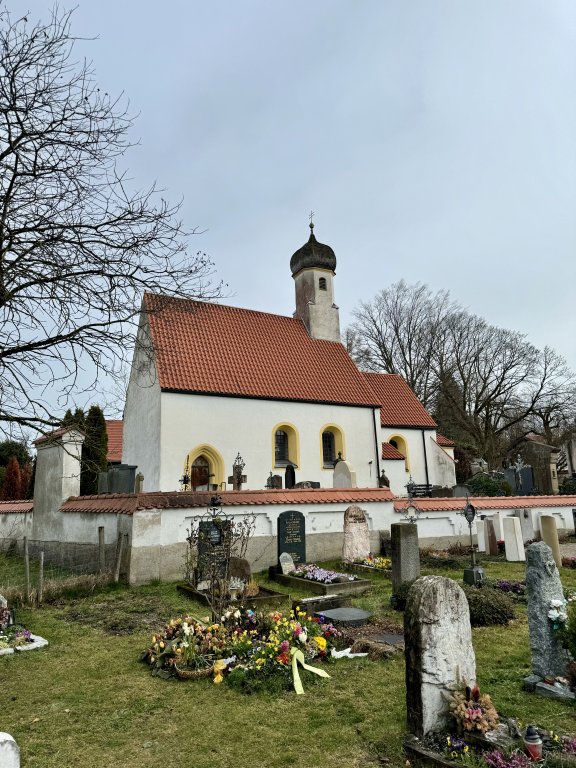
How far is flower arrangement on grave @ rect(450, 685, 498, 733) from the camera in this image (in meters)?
3.89

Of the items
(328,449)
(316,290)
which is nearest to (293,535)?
(328,449)

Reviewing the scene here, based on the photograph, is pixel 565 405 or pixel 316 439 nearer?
pixel 316 439

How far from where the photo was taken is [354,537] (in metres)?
12.5

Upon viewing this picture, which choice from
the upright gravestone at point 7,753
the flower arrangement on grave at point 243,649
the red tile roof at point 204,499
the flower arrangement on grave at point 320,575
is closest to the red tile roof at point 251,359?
the red tile roof at point 204,499

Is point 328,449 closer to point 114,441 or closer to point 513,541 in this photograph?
point 513,541

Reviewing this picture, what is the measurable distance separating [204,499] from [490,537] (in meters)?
7.74

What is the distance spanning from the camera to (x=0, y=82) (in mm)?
5996

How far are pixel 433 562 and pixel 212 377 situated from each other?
1012 centimetres

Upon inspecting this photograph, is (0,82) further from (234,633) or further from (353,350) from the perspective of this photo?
(353,350)

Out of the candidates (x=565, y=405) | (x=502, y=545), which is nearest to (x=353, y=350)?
(x=565, y=405)

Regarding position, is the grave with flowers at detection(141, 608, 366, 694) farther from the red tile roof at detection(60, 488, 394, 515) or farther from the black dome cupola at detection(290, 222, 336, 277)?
the black dome cupola at detection(290, 222, 336, 277)

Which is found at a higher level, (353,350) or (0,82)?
(353,350)

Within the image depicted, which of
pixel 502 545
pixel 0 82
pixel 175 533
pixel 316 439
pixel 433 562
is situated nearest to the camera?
pixel 0 82

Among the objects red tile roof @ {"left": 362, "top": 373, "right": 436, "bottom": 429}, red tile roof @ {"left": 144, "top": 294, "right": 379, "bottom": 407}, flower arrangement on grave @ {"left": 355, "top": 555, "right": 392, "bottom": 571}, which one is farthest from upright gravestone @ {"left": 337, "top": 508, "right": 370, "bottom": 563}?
red tile roof @ {"left": 362, "top": 373, "right": 436, "bottom": 429}
